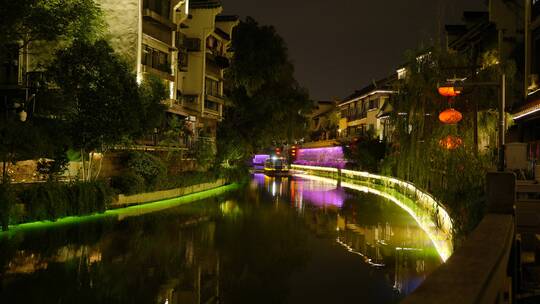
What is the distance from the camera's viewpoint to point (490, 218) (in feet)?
25.3

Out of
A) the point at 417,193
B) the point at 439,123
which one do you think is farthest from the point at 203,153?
the point at 439,123

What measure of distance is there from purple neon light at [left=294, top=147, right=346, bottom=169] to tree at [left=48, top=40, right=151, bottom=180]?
41.4 metres

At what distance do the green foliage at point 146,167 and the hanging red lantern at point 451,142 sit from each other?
49.3 feet

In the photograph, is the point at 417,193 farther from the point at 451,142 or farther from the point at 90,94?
the point at 90,94

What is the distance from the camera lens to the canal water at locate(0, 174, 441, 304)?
388 inches

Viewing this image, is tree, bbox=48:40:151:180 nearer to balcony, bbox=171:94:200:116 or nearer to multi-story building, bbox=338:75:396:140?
balcony, bbox=171:94:200:116

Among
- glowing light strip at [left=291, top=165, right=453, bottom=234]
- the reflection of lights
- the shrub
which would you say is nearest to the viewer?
the reflection of lights

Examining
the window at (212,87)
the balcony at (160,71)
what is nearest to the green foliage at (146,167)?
the balcony at (160,71)

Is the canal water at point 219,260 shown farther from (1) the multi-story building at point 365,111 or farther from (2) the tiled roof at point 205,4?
(1) the multi-story building at point 365,111

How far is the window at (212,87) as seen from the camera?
48297 mm

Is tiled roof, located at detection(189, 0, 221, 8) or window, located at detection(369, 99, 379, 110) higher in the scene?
tiled roof, located at detection(189, 0, 221, 8)

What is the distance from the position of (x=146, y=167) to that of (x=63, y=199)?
823cm

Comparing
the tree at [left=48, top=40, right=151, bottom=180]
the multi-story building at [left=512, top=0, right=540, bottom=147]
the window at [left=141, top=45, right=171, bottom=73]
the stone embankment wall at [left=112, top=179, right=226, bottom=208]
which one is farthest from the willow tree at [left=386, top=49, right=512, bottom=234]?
the window at [left=141, top=45, right=171, bottom=73]

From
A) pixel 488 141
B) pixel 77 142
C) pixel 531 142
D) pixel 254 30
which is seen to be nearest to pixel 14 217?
pixel 77 142
